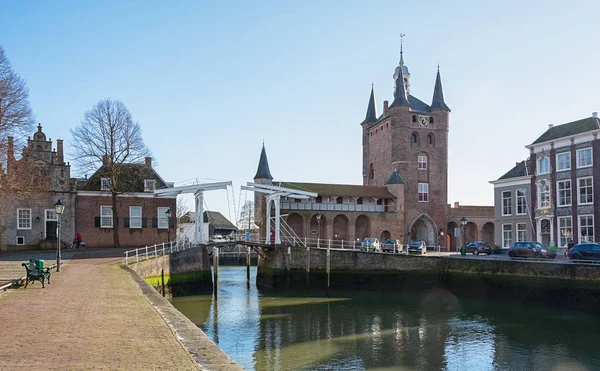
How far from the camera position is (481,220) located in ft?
183

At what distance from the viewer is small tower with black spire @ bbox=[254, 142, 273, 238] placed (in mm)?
47375

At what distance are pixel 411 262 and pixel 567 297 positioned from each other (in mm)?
11025

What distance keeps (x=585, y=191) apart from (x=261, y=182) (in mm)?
26459

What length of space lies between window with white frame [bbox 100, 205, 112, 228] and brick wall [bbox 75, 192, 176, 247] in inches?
8.7

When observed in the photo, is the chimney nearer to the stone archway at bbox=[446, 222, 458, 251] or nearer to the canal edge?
the canal edge

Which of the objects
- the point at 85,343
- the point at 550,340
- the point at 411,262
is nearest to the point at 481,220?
the point at 411,262

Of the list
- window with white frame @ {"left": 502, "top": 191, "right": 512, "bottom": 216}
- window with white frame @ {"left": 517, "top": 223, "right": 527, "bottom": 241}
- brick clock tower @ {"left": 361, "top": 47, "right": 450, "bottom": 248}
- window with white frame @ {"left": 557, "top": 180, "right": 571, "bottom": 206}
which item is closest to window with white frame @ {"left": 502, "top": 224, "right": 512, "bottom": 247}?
window with white frame @ {"left": 517, "top": 223, "right": 527, "bottom": 241}

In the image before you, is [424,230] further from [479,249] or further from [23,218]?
[23,218]

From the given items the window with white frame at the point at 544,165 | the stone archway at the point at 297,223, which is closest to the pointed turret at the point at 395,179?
the stone archway at the point at 297,223

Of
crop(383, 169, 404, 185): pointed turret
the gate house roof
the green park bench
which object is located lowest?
the green park bench

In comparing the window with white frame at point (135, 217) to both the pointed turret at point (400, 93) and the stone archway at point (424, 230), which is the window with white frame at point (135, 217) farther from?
the pointed turret at point (400, 93)

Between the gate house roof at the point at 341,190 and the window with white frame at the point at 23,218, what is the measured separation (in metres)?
21.7

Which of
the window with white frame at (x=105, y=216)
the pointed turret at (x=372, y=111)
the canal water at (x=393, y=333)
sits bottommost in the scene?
the canal water at (x=393, y=333)

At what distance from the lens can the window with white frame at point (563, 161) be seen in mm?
38188
